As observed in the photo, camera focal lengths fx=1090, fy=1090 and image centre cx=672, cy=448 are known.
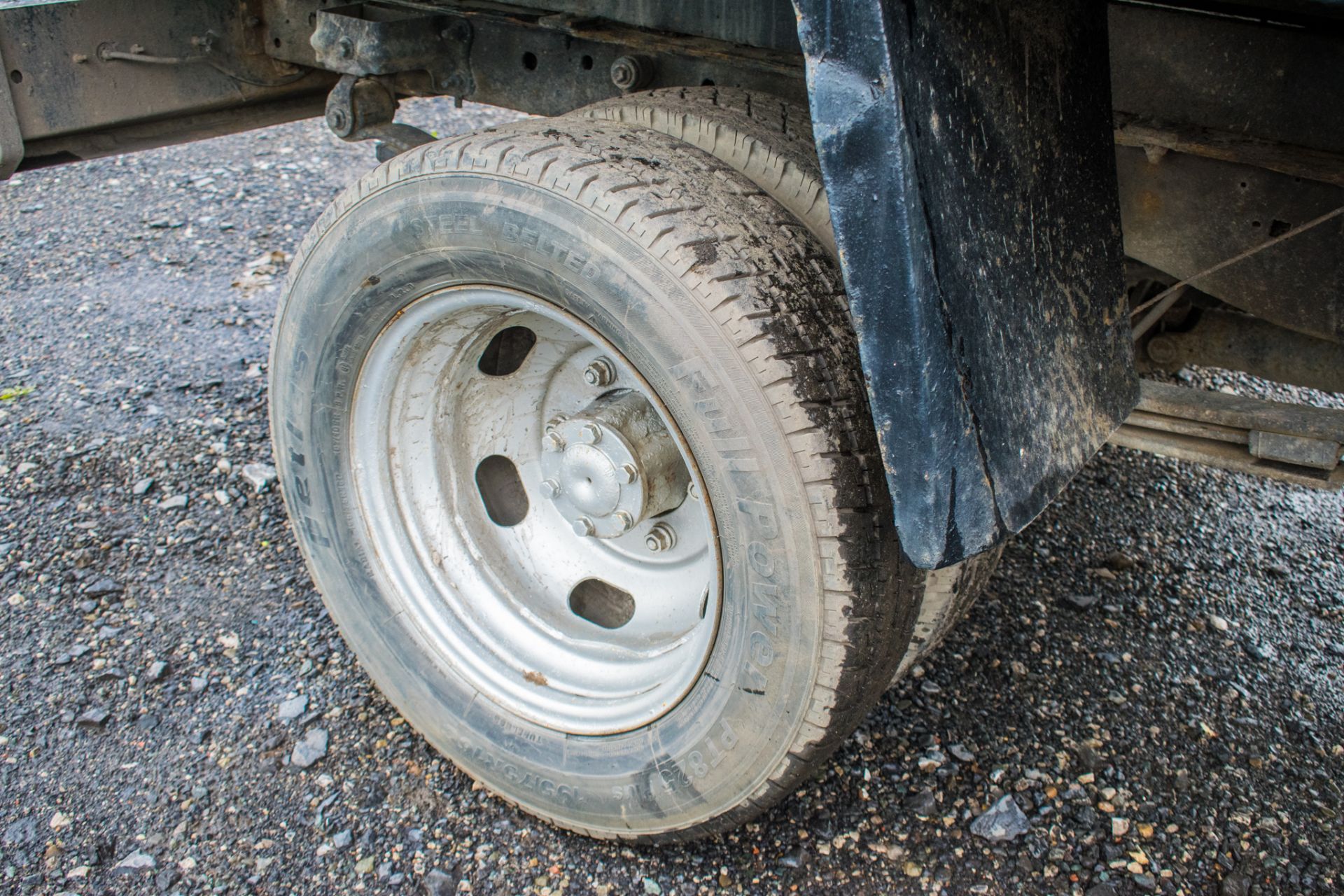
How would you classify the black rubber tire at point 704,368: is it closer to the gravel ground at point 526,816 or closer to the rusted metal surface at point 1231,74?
the gravel ground at point 526,816

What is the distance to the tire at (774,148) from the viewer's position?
170cm

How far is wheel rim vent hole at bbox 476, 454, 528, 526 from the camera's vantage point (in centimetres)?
226

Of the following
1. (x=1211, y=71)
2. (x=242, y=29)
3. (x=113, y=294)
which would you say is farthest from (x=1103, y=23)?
(x=113, y=294)

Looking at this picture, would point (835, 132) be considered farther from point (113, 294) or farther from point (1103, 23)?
point (113, 294)

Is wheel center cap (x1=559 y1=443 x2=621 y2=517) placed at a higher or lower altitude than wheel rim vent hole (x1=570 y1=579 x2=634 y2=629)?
higher

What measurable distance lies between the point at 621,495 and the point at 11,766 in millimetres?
1351

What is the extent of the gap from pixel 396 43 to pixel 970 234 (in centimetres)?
150

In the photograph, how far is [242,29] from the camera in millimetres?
2648

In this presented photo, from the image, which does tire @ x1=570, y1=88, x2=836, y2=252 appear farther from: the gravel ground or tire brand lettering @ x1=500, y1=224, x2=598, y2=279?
the gravel ground

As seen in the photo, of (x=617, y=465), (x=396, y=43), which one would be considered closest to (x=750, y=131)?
(x=617, y=465)

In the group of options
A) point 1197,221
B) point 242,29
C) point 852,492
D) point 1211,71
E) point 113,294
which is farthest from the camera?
point 113,294

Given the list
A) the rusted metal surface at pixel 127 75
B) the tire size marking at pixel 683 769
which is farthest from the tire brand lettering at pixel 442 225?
the rusted metal surface at pixel 127 75

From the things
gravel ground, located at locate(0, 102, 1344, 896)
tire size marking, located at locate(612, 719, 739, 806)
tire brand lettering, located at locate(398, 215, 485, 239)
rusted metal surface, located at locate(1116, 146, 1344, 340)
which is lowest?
gravel ground, located at locate(0, 102, 1344, 896)

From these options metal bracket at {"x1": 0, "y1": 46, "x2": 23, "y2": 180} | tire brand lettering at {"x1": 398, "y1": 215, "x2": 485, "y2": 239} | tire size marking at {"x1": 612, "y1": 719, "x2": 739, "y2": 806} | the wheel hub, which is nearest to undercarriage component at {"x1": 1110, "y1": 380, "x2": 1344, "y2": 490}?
the wheel hub
